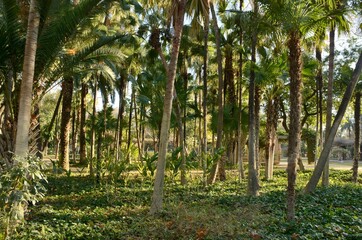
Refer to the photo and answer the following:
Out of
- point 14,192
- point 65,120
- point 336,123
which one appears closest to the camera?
point 14,192

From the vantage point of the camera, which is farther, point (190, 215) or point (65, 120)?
point (65, 120)

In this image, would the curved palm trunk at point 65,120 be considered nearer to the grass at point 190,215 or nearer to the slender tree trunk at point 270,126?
the grass at point 190,215

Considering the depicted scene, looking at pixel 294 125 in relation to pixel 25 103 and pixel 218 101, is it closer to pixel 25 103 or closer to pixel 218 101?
pixel 25 103

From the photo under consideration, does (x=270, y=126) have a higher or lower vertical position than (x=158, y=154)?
higher

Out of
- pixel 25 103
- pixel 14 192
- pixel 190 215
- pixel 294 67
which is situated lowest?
pixel 190 215

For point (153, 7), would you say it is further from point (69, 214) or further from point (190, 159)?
point (69, 214)

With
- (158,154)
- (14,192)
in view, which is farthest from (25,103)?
(158,154)

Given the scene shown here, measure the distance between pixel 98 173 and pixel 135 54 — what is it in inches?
284

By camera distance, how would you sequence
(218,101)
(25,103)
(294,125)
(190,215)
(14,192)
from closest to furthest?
(14,192) → (25,103) → (190,215) → (294,125) → (218,101)

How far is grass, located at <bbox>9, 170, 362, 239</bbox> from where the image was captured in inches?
263

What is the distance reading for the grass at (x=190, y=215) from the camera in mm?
6691

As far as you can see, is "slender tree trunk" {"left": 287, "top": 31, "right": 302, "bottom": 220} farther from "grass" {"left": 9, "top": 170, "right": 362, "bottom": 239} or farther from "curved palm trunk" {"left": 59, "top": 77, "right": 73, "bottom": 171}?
"curved palm trunk" {"left": 59, "top": 77, "right": 73, "bottom": 171}

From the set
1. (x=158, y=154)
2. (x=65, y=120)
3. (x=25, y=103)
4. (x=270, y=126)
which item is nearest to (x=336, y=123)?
(x=270, y=126)

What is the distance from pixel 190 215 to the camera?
7.77m
